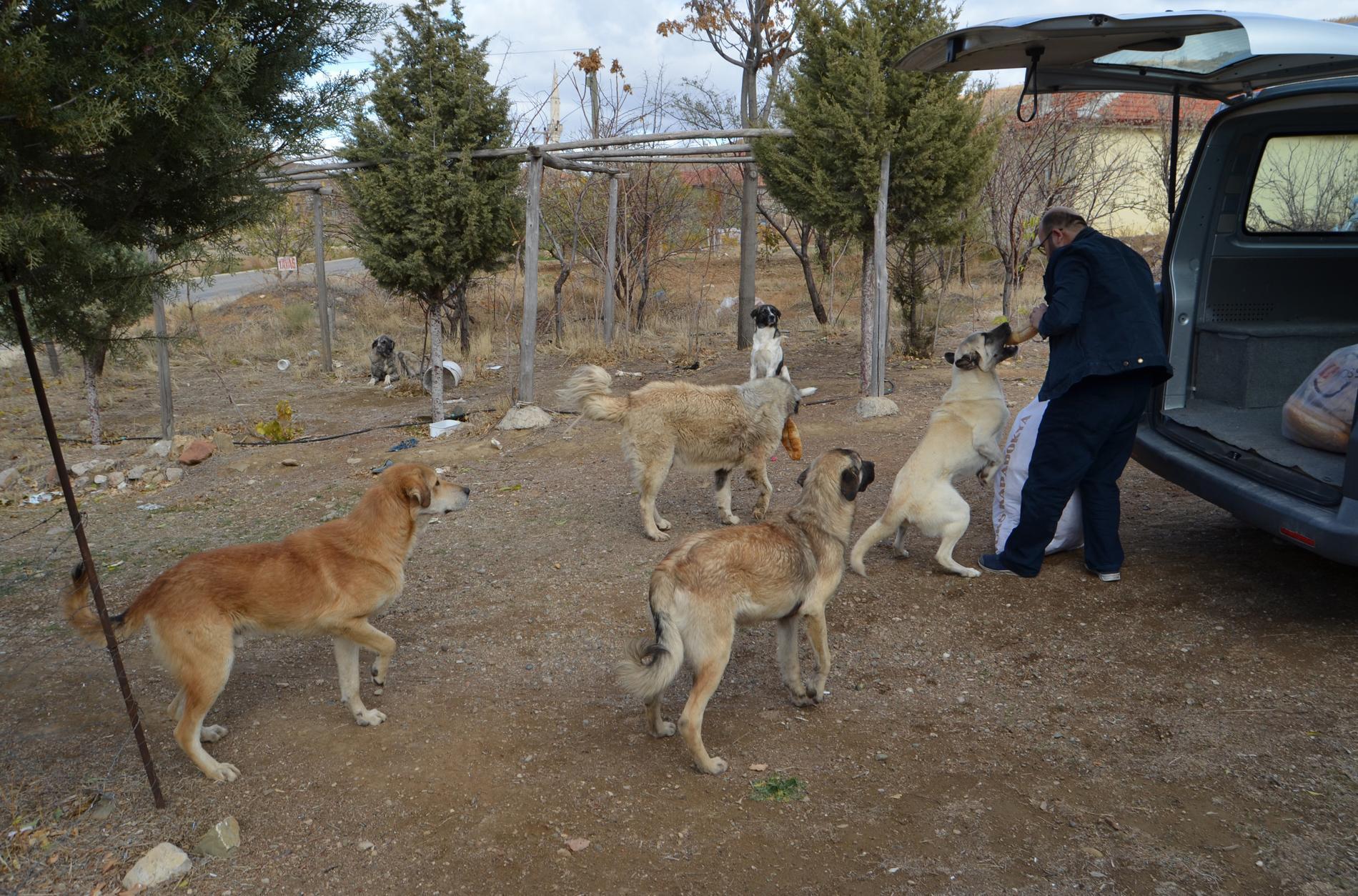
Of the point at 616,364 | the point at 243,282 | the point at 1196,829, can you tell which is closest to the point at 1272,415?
the point at 1196,829

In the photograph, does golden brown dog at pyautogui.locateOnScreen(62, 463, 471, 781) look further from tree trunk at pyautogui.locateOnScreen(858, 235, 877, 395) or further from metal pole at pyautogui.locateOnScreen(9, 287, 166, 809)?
tree trunk at pyautogui.locateOnScreen(858, 235, 877, 395)

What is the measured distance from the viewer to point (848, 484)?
441 cm

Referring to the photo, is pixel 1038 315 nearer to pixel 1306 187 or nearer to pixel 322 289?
pixel 1306 187

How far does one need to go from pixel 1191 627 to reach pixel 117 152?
5657mm

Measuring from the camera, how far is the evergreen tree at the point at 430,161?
9.98 meters

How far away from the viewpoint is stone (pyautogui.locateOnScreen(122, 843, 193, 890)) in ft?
10.3

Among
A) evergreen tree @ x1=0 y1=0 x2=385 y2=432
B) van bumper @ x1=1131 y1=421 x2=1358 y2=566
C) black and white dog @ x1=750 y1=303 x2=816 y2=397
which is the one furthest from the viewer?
black and white dog @ x1=750 y1=303 x2=816 y2=397

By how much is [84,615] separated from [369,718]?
1.28 meters

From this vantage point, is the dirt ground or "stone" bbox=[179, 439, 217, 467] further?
"stone" bbox=[179, 439, 217, 467]

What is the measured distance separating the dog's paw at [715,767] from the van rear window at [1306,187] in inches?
A: 193

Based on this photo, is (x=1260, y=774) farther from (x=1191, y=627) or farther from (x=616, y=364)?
(x=616, y=364)

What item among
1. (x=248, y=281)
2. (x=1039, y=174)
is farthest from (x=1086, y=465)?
(x=248, y=281)

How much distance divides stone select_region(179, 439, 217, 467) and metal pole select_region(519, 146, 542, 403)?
3.69 m

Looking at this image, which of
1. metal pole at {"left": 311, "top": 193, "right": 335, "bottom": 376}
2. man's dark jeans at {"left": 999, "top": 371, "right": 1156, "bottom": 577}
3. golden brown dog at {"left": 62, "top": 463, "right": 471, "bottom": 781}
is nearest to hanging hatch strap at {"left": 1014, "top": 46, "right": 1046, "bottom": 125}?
man's dark jeans at {"left": 999, "top": 371, "right": 1156, "bottom": 577}
